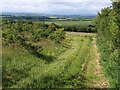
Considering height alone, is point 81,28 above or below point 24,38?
below

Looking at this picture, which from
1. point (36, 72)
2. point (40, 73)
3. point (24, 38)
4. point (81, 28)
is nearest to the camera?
point (40, 73)

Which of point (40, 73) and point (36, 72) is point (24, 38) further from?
point (40, 73)

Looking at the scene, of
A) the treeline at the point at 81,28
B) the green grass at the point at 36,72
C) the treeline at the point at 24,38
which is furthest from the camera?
the treeline at the point at 81,28

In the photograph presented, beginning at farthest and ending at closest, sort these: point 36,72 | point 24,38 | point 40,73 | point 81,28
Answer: point 81,28 → point 24,38 → point 36,72 → point 40,73

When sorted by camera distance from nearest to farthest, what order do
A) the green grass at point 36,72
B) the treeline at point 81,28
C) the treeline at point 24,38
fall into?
1. the green grass at point 36,72
2. the treeline at point 24,38
3. the treeline at point 81,28

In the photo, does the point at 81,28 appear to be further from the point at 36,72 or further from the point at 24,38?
the point at 36,72

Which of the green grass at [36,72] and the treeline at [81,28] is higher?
the green grass at [36,72]

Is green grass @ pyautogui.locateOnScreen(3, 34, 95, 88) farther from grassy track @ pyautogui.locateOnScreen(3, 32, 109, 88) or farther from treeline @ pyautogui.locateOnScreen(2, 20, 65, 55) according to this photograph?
treeline @ pyautogui.locateOnScreen(2, 20, 65, 55)

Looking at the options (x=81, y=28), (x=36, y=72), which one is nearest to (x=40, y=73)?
(x=36, y=72)

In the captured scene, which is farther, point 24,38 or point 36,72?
point 24,38

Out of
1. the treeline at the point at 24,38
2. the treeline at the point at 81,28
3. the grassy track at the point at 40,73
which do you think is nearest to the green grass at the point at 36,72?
the grassy track at the point at 40,73

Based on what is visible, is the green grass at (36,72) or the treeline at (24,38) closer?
the green grass at (36,72)

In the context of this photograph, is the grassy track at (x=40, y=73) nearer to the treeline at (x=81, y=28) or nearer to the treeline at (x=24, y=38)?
the treeline at (x=24, y=38)

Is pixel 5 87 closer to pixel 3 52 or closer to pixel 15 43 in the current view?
pixel 3 52
